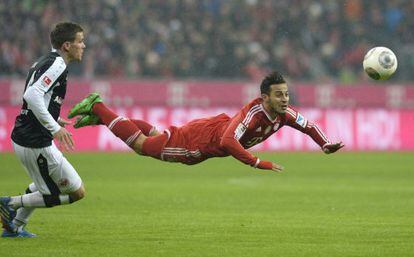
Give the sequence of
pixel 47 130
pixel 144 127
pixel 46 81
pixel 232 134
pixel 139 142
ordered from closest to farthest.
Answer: pixel 46 81
pixel 47 130
pixel 232 134
pixel 139 142
pixel 144 127

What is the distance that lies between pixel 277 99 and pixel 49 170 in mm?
3086

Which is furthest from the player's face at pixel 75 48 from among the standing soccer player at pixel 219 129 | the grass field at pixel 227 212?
the grass field at pixel 227 212

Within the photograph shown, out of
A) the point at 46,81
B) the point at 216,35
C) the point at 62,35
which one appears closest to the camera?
the point at 46,81

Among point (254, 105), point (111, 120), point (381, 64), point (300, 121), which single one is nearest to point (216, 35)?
point (381, 64)

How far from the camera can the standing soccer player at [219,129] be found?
11356 mm

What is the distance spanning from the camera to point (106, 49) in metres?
30.2

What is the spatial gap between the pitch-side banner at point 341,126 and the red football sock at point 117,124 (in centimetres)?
1476

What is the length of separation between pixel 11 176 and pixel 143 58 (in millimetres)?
11466

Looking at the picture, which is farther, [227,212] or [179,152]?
[227,212]

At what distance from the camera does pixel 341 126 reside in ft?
90.4

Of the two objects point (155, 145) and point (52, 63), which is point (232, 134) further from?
point (52, 63)

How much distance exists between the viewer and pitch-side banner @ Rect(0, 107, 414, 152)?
27250 mm

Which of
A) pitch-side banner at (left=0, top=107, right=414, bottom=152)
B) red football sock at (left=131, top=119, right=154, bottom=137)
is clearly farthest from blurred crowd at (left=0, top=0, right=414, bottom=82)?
red football sock at (left=131, top=119, right=154, bottom=137)

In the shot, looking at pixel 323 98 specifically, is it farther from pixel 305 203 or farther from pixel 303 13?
pixel 305 203
